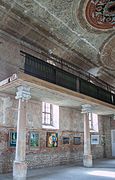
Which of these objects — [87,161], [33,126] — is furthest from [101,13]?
[87,161]

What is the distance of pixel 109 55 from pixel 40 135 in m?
7.36

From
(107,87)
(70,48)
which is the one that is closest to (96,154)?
(107,87)

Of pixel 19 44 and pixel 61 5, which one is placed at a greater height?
pixel 61 5

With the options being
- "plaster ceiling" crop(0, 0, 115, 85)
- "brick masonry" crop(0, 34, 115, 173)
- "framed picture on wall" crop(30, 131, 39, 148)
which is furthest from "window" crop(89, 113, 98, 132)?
"framed picture on wall" crop(30, 131, 39, 148)

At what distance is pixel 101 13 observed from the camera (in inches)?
381

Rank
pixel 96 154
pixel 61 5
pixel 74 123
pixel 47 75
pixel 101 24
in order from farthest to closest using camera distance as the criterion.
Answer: pixel 96 154 < pixel 74 123 < pixel 101 24 < pixel 47 75 < pixel 61 5

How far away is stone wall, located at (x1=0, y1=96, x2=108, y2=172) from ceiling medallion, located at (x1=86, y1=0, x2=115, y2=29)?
217 inches

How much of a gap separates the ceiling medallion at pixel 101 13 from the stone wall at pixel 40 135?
551 cm

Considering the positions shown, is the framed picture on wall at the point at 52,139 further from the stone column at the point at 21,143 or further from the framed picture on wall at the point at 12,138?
the stone column at the point at 21,143

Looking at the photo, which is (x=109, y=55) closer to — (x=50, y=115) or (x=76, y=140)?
(x=50, y=115)

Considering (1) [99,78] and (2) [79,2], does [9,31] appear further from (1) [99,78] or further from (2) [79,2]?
(1) [99,78]

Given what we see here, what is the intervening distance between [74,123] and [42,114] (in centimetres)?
290

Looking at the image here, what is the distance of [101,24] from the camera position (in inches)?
402

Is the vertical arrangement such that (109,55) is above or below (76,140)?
above
